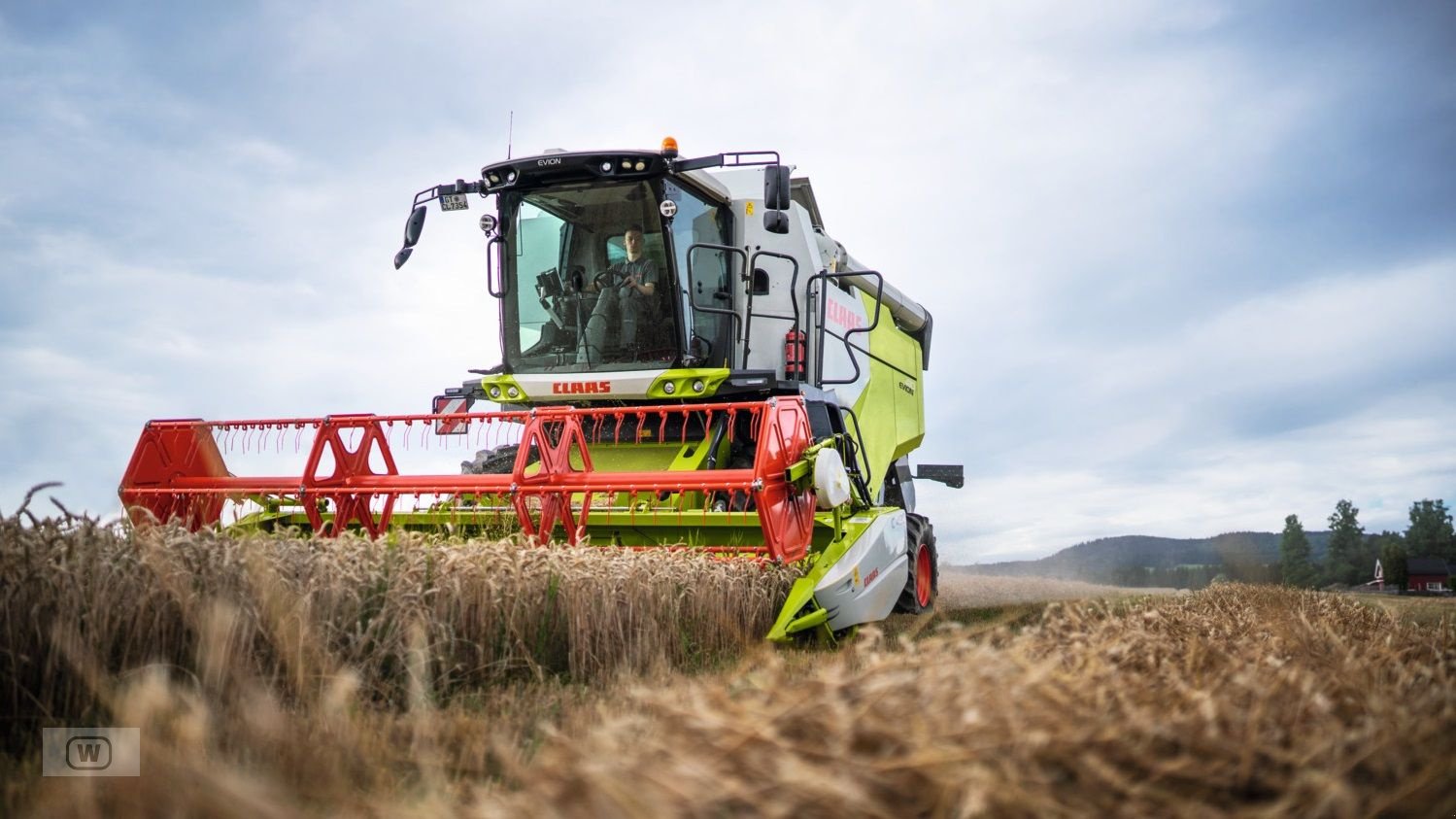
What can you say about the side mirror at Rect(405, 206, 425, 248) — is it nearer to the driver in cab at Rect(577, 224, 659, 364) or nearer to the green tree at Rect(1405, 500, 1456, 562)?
the driver in cab at Rect(577, 224, 659, 364)

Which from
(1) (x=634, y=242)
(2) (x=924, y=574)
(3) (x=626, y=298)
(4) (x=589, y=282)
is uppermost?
(1) (x=634, y=242)

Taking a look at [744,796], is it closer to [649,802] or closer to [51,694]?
[649,802]

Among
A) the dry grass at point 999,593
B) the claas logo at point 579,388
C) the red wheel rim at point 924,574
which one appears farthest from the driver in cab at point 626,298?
the dry grass at point 999,593

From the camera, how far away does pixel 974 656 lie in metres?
1.71

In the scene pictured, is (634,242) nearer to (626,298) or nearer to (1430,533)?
(626,298)

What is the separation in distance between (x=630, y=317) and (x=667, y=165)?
1.03 metres

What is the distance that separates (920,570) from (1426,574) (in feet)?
37.1

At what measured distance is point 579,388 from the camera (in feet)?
22.6

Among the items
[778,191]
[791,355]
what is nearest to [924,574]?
[791,355]

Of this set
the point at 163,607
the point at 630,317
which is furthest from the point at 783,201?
the point at 163,607

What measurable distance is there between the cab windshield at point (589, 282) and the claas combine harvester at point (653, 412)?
13 mm

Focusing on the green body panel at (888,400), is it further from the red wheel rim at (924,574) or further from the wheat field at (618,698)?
the wheat field at (618,698)

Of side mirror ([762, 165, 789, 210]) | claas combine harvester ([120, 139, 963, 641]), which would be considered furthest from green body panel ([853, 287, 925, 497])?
side mirror ([762, 165, 789, 210])

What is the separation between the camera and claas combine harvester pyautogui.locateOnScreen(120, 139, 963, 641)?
5.44 metres
